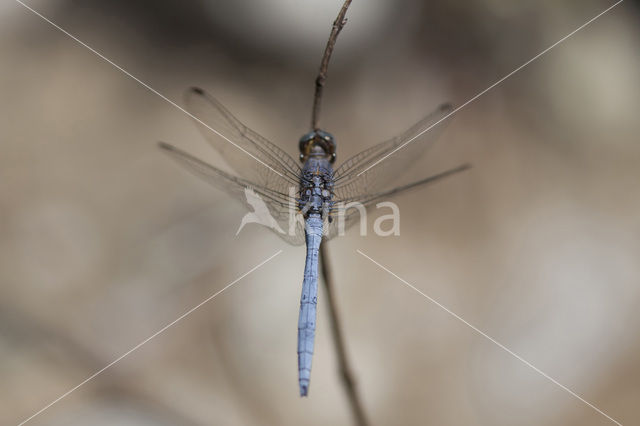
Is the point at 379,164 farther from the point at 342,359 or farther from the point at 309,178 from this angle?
the point at 342,359

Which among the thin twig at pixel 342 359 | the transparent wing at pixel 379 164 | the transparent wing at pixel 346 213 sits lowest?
the thin twig at pixel 342 359

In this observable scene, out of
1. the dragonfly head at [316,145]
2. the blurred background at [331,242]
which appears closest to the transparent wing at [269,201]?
the dragonfly head at [316,145]

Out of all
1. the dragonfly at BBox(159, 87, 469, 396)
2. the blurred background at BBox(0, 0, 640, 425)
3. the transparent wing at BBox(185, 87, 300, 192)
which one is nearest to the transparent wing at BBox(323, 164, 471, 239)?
the dragonfly at BBox(159, 87, 469, 396)

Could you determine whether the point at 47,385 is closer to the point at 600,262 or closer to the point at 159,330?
the point at 159,330

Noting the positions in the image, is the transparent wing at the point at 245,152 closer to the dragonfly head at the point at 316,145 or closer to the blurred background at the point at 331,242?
the dragonfly head at the point at 316,145

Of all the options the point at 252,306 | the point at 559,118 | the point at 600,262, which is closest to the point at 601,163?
the point at 559,118
